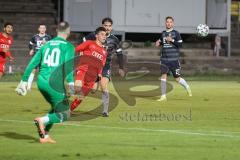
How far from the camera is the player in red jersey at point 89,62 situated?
1820cm

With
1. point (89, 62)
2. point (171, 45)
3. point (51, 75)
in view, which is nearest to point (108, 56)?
point (89, 62)

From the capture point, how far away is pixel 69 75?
1451cm

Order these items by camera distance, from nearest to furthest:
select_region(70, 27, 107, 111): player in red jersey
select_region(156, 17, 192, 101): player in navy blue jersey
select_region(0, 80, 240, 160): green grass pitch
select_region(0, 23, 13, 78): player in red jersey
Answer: select_region(0, 80, 240, 160): green grass pitch < select_region(70, 27, 107, 111): player in red jersey < select_region(156, 17, 192, 101): player in navy blue jersey < select_region(0, 23, 13, 78): player in red jersey

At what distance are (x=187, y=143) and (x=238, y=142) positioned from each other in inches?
38.8

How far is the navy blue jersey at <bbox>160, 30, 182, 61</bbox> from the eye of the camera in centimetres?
2475

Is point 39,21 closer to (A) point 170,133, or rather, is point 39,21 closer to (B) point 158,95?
(B) point 158,95

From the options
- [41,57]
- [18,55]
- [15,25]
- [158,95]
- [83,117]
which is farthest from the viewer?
[15,25]

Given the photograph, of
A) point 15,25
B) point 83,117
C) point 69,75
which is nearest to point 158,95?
point 83,117

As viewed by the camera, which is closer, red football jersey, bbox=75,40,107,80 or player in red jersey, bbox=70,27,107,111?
player in red jersey, bbox=70,27,107,111

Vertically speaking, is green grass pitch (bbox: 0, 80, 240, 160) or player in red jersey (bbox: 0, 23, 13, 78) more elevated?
player in red jersey (bbox: 0, 23, 13, 78)

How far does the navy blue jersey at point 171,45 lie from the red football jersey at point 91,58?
6204mm

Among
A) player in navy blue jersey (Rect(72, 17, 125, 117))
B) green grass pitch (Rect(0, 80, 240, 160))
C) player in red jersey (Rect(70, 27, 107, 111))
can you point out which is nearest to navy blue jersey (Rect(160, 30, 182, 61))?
green grass pitch (Rect(0, 80, 240, 160))

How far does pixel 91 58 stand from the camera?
18.5 m

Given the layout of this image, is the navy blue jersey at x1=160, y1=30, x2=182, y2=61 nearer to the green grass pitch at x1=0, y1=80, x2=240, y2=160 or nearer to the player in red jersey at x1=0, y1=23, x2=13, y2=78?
the green grass pitch at x1=0, y1=80, x2=240, y2=160
